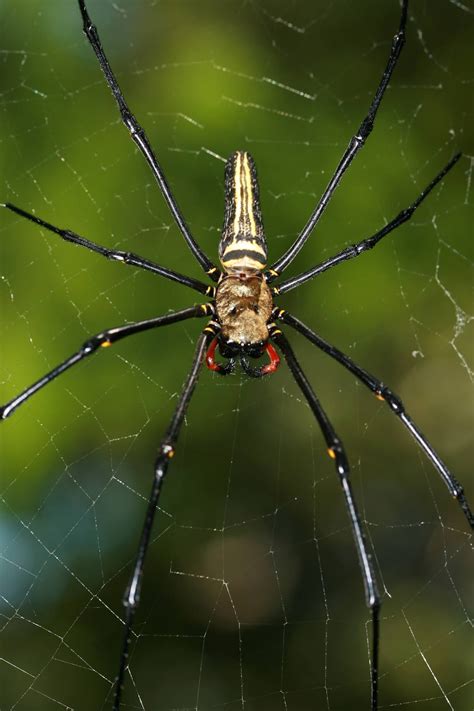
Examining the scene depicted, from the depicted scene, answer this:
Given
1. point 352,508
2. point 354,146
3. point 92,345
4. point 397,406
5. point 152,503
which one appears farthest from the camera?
point 354,146

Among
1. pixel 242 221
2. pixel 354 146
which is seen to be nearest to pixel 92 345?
pixel 242 221

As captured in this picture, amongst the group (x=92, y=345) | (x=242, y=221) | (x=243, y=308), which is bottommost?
(x=92, y=345)

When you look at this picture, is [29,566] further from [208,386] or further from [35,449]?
[208,386]

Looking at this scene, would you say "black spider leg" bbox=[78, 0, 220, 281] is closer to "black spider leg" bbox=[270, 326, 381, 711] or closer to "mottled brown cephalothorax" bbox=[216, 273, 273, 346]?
"mottled brown cephalothorax" bbox=[216, 273, 273, 346]

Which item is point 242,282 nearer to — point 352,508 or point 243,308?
point 243,308

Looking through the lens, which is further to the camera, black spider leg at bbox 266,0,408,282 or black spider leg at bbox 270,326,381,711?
black spider leg at bbox 266,0,408,282

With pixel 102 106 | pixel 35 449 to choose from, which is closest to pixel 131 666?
pixel 35 449

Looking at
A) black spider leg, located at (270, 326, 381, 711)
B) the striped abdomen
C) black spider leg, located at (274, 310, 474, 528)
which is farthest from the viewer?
the striped abdomen

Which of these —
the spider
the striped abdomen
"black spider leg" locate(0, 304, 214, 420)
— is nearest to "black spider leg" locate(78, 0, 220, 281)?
the spider
